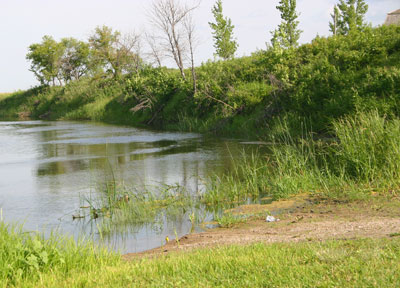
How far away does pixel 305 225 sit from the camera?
24.3 feet

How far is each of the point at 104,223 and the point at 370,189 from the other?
5.17 m

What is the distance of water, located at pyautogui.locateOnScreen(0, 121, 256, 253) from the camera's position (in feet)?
29.5

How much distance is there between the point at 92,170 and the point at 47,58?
49856 millimetres

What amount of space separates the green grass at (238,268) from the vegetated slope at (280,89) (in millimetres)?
7617

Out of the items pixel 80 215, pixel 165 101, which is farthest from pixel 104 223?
pixel 165 101

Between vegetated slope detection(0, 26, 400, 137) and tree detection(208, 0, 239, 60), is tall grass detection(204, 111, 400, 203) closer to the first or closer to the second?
vegetated slope detection(0, 26, 400, 137)

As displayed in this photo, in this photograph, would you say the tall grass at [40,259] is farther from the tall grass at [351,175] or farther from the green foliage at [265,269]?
the tall grass at [351,175]

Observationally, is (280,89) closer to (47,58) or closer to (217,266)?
(217,266)

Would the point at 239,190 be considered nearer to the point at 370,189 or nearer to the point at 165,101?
the point at 370,189

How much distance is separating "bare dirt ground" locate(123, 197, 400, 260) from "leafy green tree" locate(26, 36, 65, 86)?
54.9 metres

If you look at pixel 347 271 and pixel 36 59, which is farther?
pixel 36 59

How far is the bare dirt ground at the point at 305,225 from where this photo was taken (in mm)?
6500

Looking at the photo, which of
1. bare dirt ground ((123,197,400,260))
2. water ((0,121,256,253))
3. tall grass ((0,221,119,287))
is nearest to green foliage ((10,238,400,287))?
tall grass ((0,221,119,287))

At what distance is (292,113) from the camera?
2073cm
